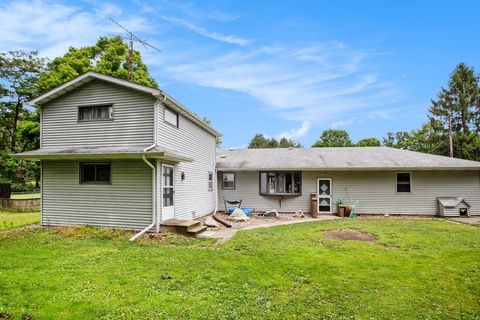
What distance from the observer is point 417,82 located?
19.5 metres

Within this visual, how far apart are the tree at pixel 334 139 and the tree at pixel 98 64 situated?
2967 cm

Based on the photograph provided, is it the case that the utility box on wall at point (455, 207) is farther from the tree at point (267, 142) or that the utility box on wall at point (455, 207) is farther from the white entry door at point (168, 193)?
the tree at point (267, 142)

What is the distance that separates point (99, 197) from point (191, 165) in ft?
12.5

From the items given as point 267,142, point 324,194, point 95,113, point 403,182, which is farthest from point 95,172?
point 267,142

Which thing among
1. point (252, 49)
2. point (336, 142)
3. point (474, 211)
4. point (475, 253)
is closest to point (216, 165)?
point (252, 49)

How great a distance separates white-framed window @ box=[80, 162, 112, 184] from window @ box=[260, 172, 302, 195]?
8179 mm

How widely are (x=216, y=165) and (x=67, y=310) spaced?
11.7 meters

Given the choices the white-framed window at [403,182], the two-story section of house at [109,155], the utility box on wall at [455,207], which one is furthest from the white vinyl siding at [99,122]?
the utility box on wall at [455,207]

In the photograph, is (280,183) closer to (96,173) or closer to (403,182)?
(403,182)

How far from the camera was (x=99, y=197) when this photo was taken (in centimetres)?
916

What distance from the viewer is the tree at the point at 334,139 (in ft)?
137

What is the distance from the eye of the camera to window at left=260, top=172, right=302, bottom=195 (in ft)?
48.0

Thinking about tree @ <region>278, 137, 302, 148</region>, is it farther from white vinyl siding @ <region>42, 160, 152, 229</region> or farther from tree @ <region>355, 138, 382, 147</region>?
white vinyl siding @ <region>42, 160, 152, 229</region>

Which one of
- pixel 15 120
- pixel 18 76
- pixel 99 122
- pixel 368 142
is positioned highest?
pixel 18 76
